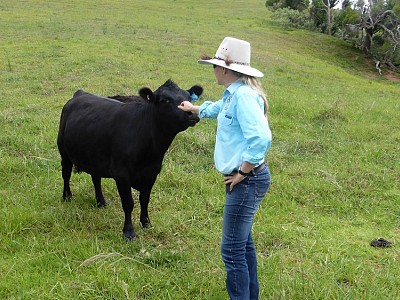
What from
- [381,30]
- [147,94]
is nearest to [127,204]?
[147,94]

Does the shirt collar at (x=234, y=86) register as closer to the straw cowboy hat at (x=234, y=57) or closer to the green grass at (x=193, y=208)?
the straw cowboy hat at (x=234, y=57)

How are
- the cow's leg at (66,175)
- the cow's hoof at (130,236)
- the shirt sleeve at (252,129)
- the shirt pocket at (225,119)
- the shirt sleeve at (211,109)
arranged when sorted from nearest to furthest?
the shirt sleeve at (252,129) → the shirt pocket at (225,119) → the shirt sleeve at (211,109) → the cow's hoof at (130,236) → the cow's leg at (66,175)

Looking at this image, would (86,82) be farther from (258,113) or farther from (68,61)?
(258,113)

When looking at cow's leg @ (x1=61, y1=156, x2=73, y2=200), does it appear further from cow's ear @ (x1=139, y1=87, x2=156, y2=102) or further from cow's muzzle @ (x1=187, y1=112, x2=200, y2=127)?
cow's muzzle @ (x1=187, y1=112, x2=200, y2=127)

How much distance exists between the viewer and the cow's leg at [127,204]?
196 inches

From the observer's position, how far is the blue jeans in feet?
11.0

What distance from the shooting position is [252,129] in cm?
306

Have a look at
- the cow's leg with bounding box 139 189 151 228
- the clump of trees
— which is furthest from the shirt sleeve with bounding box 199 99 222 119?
the clump of trees

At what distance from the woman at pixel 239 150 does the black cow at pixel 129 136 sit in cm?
99

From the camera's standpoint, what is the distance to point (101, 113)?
17.4ft

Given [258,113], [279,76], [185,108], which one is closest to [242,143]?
[258,113]

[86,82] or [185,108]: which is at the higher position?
[185,108]

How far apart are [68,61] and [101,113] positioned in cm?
1051

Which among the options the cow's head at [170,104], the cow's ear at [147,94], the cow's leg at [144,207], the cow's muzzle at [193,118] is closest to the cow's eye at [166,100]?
the cow's head at [170,104]
